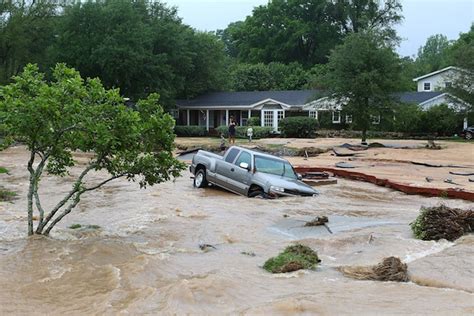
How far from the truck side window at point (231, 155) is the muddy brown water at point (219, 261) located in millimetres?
1479

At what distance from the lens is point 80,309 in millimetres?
7340

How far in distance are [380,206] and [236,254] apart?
7244mm

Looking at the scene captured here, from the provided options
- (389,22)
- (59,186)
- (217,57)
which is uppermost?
(389,22)

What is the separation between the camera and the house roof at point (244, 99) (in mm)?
52344

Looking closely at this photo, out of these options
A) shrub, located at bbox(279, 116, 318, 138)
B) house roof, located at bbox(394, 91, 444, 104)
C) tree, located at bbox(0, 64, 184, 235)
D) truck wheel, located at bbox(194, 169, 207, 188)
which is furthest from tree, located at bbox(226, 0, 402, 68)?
tree, located at bbox(0, 64, 184, 235)

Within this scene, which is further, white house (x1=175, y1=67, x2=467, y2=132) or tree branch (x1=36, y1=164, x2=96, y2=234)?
white house (x1=175, y1=67, x2=467, y2=132)

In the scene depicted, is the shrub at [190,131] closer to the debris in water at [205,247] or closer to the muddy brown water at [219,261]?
the muddy brown water at [219,261]

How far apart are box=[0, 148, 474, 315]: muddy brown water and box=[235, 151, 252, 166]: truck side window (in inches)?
49.6

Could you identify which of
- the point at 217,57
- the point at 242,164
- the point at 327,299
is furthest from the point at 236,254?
the point at 217,57

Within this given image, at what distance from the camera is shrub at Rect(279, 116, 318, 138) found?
152 ft

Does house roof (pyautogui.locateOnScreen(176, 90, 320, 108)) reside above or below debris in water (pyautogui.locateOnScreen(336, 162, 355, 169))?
above

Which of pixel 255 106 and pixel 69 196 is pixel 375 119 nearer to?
pixel 255 106

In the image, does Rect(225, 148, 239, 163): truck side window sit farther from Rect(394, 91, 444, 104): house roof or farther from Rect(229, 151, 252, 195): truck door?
Rect(394, 91, 444, 104): house roof

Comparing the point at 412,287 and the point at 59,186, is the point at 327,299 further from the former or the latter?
the point at 59,186
